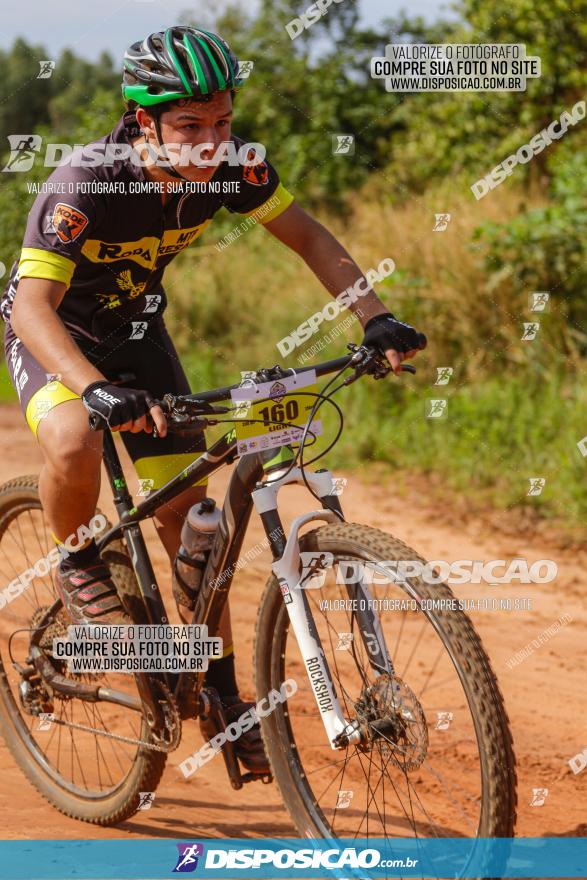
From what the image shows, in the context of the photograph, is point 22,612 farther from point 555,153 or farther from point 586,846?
point 555,153

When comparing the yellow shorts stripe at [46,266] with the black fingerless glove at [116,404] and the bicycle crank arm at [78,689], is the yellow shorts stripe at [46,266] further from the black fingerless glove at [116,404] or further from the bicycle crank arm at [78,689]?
the bicycle crank arm at [78,689]

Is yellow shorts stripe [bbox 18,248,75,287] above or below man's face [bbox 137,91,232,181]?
below

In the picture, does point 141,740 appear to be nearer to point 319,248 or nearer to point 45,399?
point 45,399

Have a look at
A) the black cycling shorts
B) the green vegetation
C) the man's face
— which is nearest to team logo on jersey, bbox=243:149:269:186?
the man's face

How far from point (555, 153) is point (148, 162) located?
771 centimetres

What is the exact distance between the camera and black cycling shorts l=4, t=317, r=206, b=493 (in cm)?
387

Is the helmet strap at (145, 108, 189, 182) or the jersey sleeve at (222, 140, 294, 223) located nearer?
the helmet strap at (145, 108, 189, 182)

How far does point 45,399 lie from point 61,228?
547mm

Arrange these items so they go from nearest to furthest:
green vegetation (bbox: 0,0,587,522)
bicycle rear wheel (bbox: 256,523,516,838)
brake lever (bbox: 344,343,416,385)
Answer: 1. bicycle rear wheel (bbox: 256,523,516,838)
2. brake lever (bbox: 344,343,416,385)
3. green vegetation (bbox: 0,0,587,522)

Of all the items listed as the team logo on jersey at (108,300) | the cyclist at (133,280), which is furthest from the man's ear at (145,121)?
the team logo on jersey at (108,300)

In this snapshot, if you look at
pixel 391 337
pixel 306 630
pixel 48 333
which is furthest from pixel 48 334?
pixel 306 630

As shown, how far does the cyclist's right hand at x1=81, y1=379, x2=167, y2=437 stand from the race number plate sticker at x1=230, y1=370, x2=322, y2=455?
280mm

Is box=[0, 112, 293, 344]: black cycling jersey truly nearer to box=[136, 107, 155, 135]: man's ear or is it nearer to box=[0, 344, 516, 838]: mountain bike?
box=[136, 107, 155, 135]: man's ear

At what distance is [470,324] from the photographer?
907 centimetres
